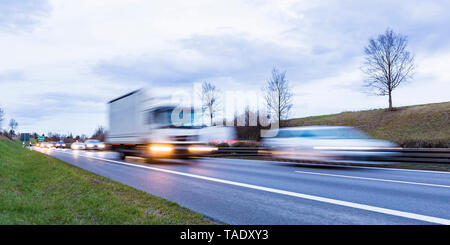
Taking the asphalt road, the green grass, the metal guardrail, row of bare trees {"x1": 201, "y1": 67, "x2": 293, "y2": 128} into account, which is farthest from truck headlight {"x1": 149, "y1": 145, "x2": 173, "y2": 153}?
row of bare trees {"x1": 201, "y1": 67, "x2": 293, "y2": 128}

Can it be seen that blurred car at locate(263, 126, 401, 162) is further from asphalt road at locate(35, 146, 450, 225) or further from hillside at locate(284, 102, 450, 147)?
hillside at locate(284, 102, 450, 147)

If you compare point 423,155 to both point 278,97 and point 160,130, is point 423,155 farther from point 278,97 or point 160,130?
point 278,97

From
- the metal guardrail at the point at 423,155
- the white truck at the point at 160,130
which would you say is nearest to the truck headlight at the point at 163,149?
the white truck at the point at 160,130

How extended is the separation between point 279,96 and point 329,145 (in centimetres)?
2689

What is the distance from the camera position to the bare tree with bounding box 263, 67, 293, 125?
38.0 metres

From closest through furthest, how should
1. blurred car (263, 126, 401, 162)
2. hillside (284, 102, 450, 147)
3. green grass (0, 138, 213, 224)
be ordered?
green grass (0, 138, 213, 224) < blurred car (263, 126, 401, 162) < hillside (284, 102, 450, 147)

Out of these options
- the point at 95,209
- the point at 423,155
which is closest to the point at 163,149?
the point at 95,209

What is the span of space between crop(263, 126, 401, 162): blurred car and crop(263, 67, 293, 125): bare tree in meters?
24.3

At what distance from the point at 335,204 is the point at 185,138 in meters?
9.77
